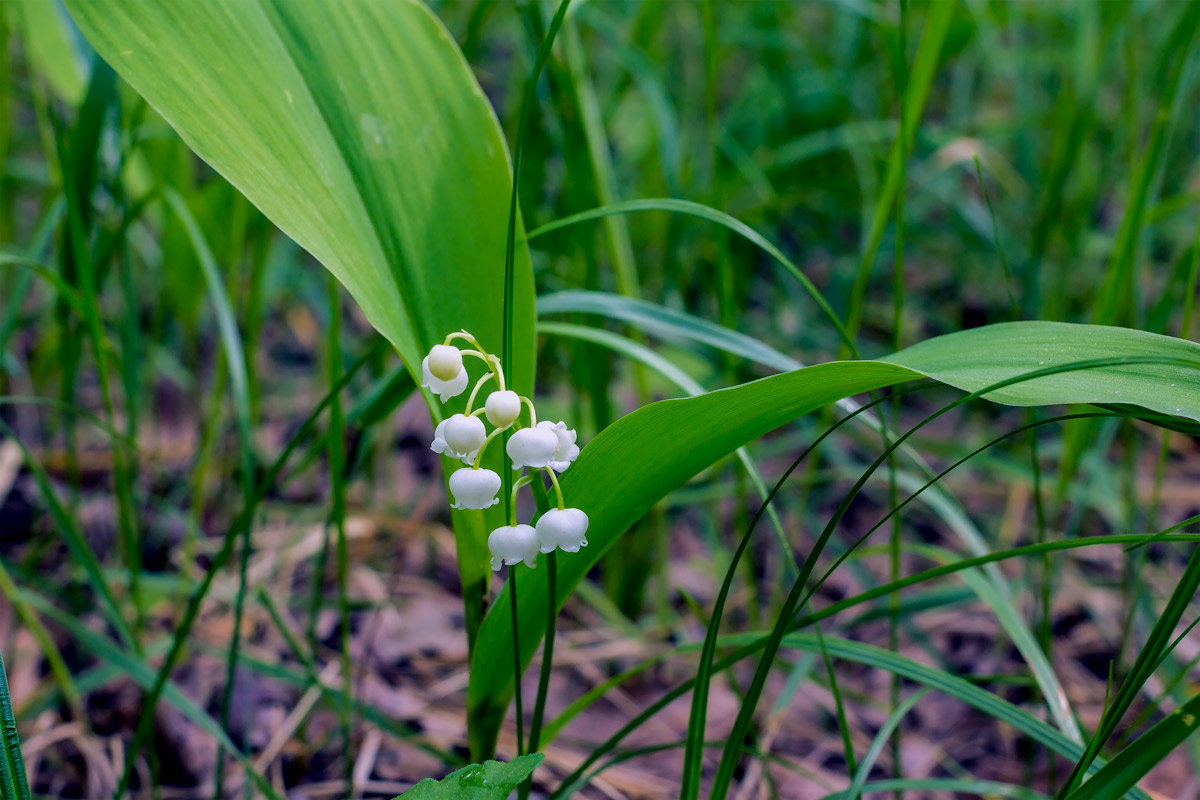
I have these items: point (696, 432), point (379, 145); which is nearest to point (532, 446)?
point (696, 432)

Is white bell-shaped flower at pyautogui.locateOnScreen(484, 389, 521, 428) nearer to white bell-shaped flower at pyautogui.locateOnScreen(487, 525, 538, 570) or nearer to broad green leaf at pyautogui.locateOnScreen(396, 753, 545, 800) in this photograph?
white bell-shaped flower at pyautogui.locateOnScreen(487, 525, 538, 570)

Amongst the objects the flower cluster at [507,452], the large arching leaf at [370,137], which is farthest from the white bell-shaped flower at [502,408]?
→ the large arching leaf at [370,137]

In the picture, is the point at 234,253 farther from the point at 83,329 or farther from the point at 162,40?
the point at 162,40

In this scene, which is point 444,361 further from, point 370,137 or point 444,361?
point 370,137

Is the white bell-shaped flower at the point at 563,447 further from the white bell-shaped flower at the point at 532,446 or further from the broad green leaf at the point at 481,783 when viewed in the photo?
the broad green leaf at the point at 481,783

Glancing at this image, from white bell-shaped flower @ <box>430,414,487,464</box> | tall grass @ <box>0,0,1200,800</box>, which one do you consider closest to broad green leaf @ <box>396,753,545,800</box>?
tall grass @ <box>0,0,1200,800</box>

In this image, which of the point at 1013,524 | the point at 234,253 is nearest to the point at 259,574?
the point at 234,253
